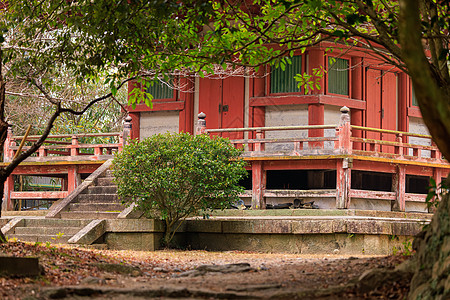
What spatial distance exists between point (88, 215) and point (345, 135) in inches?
274

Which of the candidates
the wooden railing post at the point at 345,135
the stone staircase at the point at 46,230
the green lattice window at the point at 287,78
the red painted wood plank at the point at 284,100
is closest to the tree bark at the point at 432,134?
the wooden railing post at the point at 345,135

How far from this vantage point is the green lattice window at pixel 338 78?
20.2 metres

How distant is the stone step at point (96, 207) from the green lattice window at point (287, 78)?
6.31m

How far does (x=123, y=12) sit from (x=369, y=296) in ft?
18.4

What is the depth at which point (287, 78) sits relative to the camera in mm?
20172

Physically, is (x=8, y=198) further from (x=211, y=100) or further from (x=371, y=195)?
(x=371, y=195)

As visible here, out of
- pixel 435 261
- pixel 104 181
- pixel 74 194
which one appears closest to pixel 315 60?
pixel 104 181

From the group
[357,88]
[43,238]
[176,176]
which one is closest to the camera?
[176,176]

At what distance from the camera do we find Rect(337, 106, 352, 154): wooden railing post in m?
17.0

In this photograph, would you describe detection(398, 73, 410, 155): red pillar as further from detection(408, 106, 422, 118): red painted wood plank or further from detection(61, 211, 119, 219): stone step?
detection(61, 211, 119, 219): stone step

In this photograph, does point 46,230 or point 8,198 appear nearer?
point 46,230

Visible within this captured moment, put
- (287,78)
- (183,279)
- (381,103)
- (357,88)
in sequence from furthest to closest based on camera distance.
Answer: (381,103) → (357,88) → (287,78) → (183,279)

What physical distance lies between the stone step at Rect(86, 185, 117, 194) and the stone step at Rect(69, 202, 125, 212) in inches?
24.6

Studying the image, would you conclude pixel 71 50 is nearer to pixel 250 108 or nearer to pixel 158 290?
pixel 158 290
